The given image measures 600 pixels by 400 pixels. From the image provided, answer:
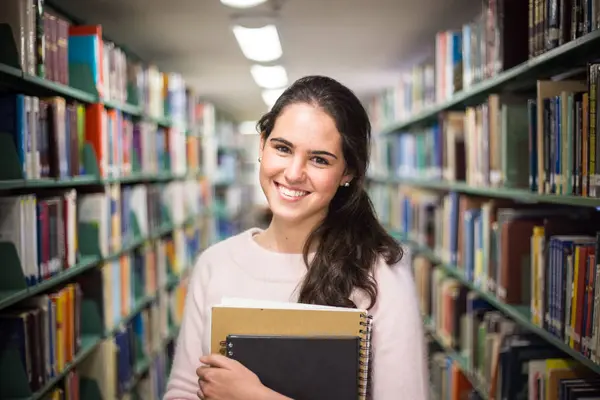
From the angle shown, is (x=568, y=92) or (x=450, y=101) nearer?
(x=568, y=92)

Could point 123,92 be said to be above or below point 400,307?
above

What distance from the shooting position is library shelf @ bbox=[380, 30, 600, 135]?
168 centimetres

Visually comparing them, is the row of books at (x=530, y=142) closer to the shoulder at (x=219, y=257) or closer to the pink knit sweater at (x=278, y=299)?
the pink knit sweater at (x=278, y=299)

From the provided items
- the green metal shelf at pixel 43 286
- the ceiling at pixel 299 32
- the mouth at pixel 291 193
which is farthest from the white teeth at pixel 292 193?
the ceiling at pixel 299 32

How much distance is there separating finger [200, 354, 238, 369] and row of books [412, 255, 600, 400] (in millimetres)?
1074

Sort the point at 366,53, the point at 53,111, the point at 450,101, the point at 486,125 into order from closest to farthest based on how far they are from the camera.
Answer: the point at 53,111
the point at 486,125
the point at 450,101
the point at 366,53


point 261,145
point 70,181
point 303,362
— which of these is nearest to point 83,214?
point 70,181

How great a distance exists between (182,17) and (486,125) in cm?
174

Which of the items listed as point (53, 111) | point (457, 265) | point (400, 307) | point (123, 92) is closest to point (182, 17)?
point (123, 92)

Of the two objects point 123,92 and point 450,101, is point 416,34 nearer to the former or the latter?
point 450,101

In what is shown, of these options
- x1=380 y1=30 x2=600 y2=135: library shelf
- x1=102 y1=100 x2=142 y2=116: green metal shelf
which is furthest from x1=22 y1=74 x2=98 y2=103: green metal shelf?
x1=380 y1=30 x2=600 y2=135: library shelf

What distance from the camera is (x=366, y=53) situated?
4.37m

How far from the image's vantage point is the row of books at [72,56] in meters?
2.04

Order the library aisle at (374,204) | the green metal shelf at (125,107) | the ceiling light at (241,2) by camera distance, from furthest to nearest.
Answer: the green metal shelf at (125,107), the ceiling light at (241,2), the library aisle at (374,204)
